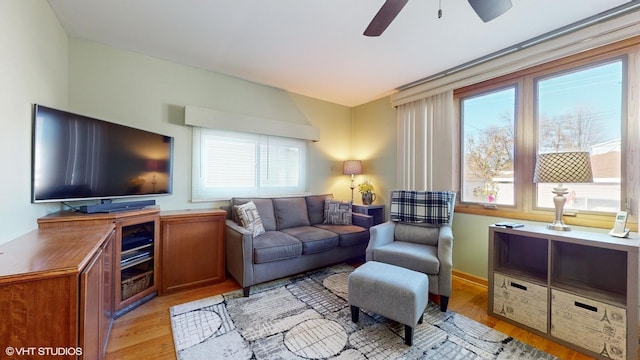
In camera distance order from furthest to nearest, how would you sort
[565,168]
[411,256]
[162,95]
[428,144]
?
[428,144] → [162,95] → [411,256] → [565,168]

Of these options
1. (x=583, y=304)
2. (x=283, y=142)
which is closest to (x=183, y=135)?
(x=283, y=142)

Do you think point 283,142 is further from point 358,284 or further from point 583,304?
point 583,304

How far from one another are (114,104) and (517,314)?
4.12 m

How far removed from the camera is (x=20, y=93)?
56.7 inches

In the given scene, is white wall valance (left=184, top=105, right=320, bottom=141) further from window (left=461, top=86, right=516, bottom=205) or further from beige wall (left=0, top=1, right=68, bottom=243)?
window (left=461, top=86, right=516, bottom=205)

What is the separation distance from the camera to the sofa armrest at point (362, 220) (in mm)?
3379

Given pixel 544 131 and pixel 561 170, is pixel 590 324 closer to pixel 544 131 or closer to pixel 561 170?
pixel 561 170

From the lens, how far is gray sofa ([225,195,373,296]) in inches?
95.0

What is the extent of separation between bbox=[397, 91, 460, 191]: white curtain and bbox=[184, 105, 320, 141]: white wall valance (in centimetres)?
133

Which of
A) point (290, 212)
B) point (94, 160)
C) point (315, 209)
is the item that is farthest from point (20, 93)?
point (315, 209)

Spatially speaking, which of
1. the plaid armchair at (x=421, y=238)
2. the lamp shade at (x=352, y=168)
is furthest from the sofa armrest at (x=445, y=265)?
the lamp shade at (x=352, y=168)

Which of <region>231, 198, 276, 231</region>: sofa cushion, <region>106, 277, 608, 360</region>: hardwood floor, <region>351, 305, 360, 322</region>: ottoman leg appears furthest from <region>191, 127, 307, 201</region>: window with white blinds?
<region>351, 305, 360, 322</region>: ottoman leg

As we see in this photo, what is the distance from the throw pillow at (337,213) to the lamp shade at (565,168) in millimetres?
2062

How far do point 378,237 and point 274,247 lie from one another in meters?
1.07
